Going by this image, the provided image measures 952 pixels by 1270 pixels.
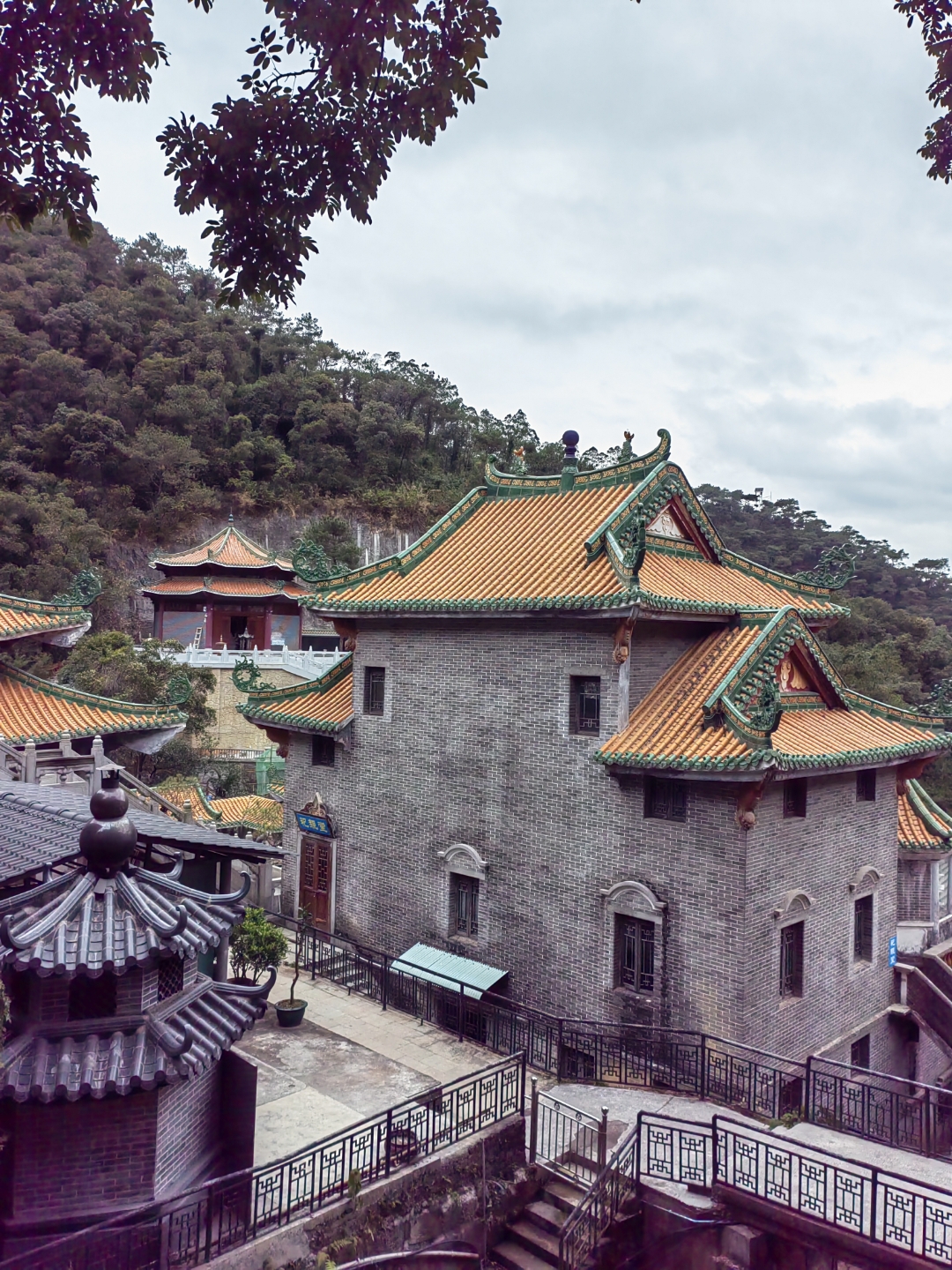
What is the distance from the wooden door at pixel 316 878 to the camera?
1695cm

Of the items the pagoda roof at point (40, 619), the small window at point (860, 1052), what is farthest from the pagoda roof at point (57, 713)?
the small window at point (860, 1052)

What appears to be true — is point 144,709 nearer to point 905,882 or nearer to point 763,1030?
point 763,1030

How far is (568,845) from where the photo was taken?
1334 centimetres

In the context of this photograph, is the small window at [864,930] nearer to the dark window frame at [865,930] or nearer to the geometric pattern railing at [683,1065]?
the dark window frame at [865,930]

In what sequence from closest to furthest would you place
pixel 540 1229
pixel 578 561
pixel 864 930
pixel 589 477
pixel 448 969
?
pixel 540 1229 < pixel 578 561 < pixel 448 969 < pixel 864 930 < pixel 589 477

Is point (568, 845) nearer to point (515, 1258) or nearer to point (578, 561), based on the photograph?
point (578, 561)

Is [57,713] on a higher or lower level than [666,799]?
higher

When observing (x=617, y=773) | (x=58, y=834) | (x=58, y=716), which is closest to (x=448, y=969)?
(x=617, y=773)

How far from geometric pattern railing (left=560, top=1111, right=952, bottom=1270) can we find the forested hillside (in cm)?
3499

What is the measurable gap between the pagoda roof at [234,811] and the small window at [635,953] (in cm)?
1086

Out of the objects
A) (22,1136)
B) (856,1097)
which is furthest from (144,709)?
(856,1097)

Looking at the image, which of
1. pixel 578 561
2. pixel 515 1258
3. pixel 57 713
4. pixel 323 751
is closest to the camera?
pixel 515 1258

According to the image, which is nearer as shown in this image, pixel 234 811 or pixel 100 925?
pixel 100 925

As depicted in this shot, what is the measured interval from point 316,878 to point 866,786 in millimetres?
10091
